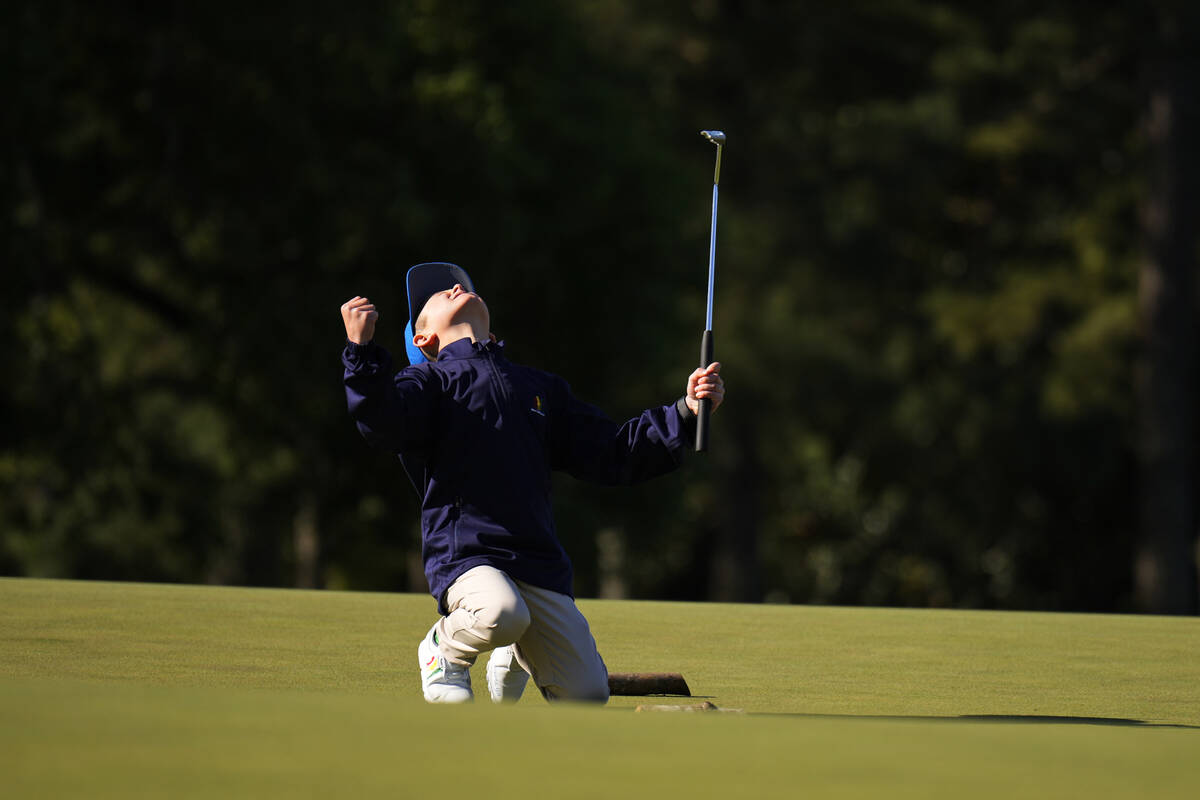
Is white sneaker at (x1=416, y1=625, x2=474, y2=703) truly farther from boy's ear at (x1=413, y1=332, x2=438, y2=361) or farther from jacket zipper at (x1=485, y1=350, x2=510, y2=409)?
boy's ear at (x1=413, y1=332, x2=438, y2=361)

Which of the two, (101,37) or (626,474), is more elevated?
(101,37)

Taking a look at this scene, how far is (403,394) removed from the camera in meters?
4.72

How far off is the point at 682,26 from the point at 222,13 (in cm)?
1083

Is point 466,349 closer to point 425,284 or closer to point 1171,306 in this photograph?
point 425,284

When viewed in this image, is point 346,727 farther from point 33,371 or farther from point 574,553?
point 574,553

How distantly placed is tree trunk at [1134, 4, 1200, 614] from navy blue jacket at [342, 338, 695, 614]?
17913mm

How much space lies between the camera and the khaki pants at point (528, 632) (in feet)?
14.8

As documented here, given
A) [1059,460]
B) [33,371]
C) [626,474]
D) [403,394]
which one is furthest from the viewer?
[1059,460]

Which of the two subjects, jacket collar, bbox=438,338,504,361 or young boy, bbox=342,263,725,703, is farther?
jacket collar, bbox=438,338,504,361

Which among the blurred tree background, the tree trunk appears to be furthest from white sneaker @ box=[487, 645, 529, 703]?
the tree trunk

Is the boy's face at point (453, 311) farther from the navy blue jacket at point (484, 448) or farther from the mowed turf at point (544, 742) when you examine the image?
the mowed turf at point (544, 742)

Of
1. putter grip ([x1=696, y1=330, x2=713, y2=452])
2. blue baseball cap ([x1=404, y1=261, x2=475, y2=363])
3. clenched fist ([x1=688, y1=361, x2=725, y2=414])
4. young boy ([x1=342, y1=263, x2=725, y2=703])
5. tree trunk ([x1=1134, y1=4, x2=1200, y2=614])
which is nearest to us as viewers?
young boy ([x1=342, y1=263, x2=725, y2=703])

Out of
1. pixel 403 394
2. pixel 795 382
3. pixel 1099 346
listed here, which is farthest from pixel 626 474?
pixel 795 382

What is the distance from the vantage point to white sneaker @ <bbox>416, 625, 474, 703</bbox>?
4.61 meters
